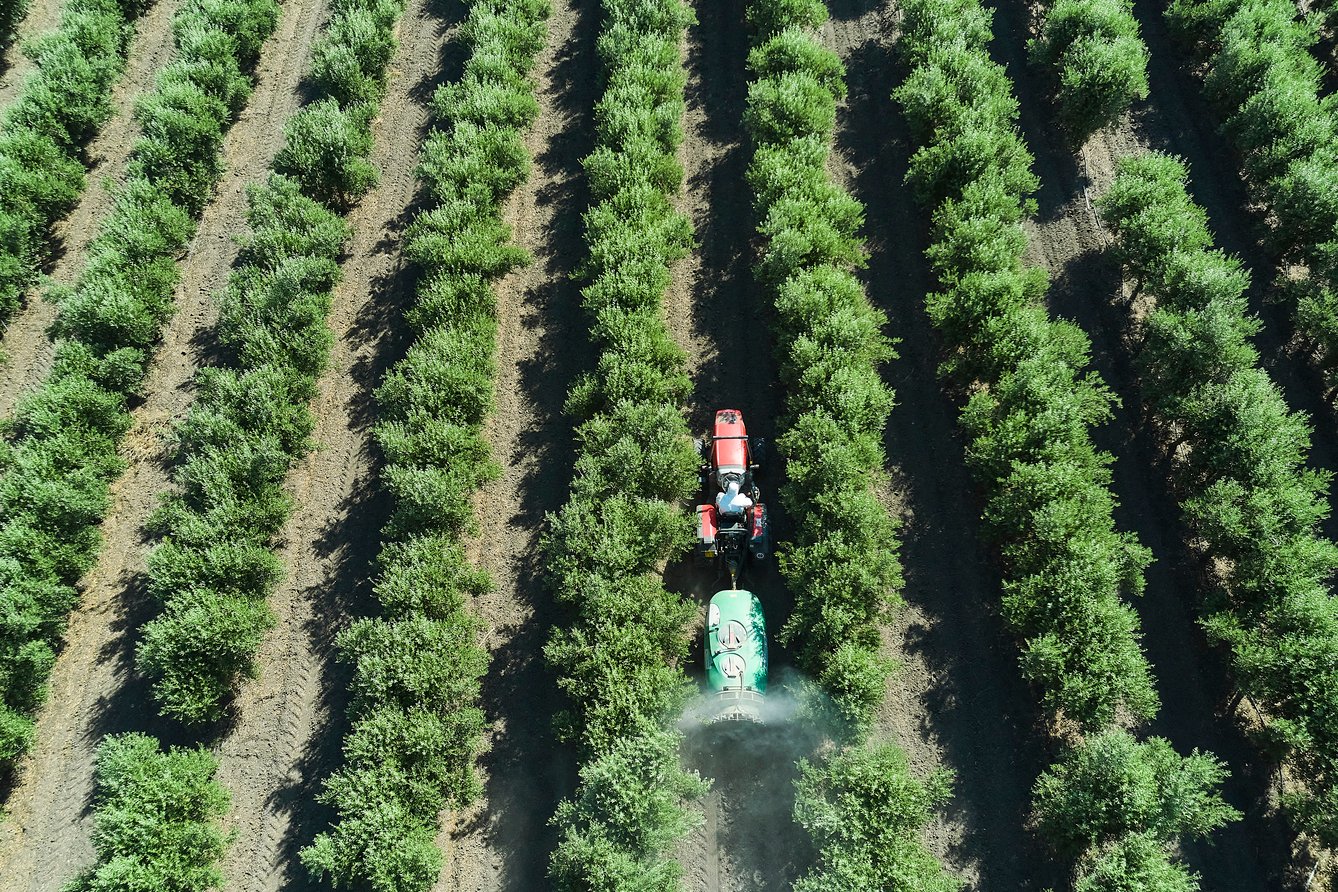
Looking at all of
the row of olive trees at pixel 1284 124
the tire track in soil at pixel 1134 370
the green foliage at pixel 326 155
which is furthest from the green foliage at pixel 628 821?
the row of olive trees at pixel 1284 124

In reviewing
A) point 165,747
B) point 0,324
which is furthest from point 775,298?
point 0,324

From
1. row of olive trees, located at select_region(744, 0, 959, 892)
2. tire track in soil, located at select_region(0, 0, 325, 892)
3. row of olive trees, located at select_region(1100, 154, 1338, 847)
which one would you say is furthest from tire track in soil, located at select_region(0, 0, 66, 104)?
row of olive trees, located at select_region(1100, 154, 1338, 847)

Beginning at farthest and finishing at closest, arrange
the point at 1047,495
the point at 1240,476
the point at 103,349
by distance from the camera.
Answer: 1. the point at 103,349
2. the point at 1240,476
3. the point at 1047,495

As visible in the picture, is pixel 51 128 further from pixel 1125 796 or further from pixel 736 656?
pixel 1125 796

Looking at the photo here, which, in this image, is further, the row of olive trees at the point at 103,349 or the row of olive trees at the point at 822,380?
the row of olive trees at the point at 103,349

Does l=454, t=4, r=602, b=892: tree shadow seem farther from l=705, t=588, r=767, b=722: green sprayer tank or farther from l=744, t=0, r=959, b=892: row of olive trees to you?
l=744, t=0, r=959, b=892: row of olive trees

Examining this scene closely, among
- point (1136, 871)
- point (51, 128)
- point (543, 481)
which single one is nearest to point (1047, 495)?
point (1136, 871)

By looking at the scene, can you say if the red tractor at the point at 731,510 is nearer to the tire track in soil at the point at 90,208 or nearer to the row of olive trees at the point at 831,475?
the row of olive trees at the point at 831,475
